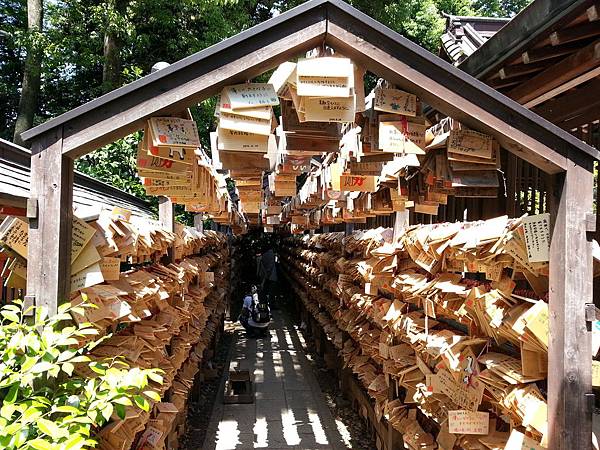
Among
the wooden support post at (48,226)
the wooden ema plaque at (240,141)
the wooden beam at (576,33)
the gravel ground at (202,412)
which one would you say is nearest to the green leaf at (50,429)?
the wooden support post at (48,226)

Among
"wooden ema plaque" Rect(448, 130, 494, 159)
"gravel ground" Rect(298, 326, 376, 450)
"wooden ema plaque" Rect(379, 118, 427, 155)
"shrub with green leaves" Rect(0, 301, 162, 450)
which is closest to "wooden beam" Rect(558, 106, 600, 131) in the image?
"wooden ema plaque" Rect(448, 130, 494, 159)

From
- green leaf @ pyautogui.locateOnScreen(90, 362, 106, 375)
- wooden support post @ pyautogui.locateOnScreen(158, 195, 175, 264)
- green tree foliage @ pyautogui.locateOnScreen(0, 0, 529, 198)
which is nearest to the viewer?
green leaf @ pyautogui.locateOnScreen(90, 362, 106, 375)

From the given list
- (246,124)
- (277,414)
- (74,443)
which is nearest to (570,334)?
(246,124)

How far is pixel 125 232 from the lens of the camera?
3.62 m

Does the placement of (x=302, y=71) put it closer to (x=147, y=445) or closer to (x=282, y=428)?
(x=147, y=445)

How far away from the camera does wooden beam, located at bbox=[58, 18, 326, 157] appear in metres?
3.10

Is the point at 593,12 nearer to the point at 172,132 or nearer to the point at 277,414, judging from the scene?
the point at 172,132

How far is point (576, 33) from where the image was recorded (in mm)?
2984

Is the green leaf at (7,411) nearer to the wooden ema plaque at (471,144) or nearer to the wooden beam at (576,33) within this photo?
the wooden ema plaque at (471,144)

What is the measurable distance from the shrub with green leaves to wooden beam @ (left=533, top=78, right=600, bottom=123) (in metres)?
3.36

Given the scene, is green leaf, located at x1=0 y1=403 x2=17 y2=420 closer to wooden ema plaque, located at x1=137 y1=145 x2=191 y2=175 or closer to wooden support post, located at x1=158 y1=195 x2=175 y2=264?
wooden ema plaque, located at x1=137 y1=145 x2=191 y2=175

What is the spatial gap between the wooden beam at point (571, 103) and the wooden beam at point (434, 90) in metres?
1.02

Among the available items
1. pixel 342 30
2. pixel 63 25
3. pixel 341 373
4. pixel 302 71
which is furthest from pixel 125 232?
pixel 63 25

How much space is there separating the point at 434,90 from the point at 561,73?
94 centimetres
